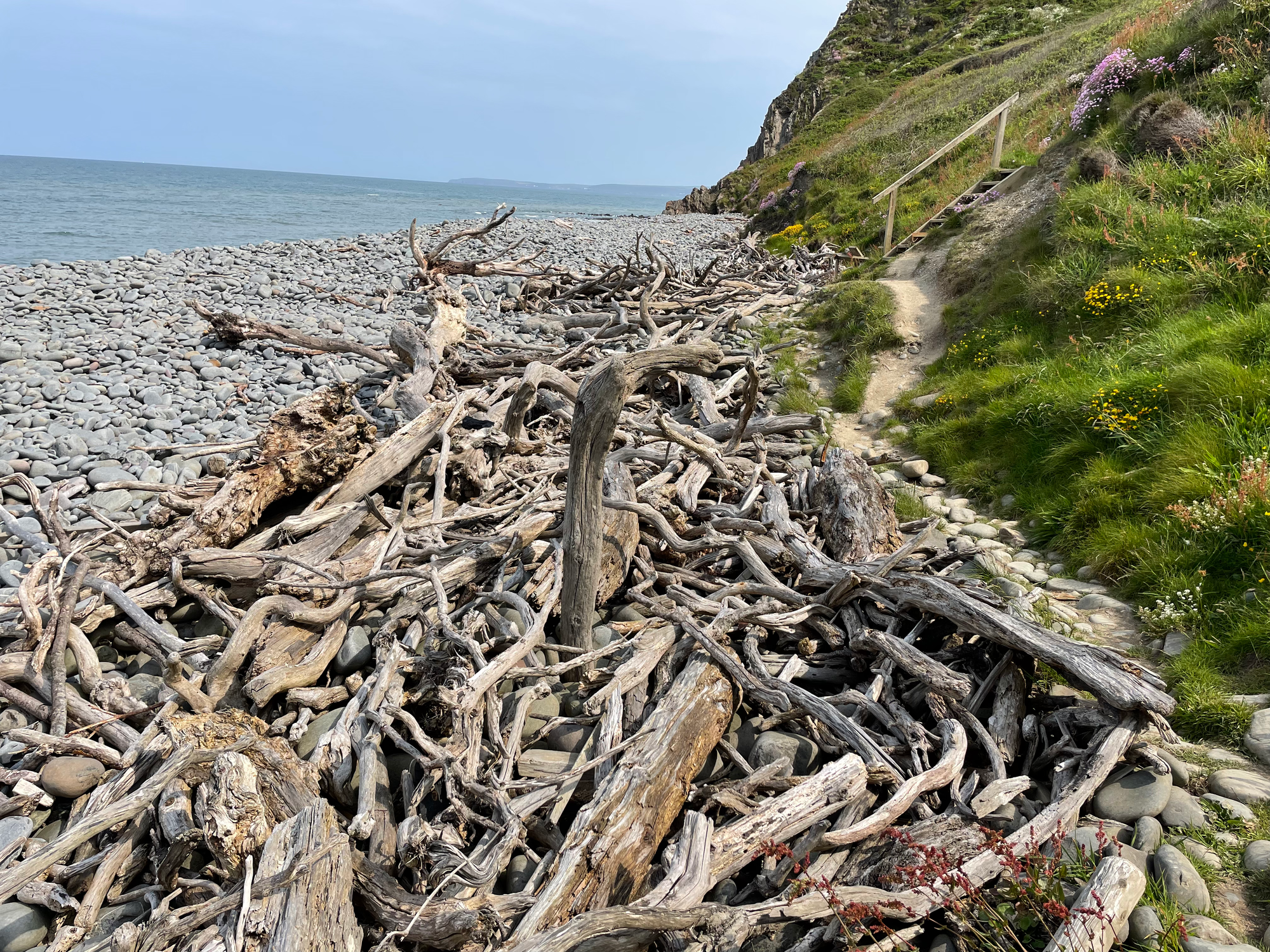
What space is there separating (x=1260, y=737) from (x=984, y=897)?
1.87 meters

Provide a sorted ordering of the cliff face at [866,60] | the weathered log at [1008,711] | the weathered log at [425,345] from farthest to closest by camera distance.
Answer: the cliff face at [866,60], the weathered log at [425,345], the weathered log at [1008,711]

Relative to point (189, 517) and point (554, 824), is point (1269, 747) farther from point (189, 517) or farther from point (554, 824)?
point (189, 517)

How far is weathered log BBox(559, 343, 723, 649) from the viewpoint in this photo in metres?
3.50

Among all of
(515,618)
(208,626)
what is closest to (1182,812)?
(515,618)

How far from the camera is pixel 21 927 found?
2672mm

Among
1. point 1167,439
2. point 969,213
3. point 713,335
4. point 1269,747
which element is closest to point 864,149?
point 969,213

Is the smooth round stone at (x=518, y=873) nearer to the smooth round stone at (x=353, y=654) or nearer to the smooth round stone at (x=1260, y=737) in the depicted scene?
the smooth round stone at (x=353, y=654)

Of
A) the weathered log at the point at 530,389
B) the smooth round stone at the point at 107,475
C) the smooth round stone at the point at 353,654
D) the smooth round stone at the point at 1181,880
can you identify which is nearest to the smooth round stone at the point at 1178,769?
the smooth round stone at the point at 1181,880

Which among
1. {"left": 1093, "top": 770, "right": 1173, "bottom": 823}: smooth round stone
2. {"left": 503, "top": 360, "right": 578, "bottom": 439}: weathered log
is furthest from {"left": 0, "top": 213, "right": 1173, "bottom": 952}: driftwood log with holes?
{"left": 503, "top": 360, "right": 578, "bottom": 439}: weathered log

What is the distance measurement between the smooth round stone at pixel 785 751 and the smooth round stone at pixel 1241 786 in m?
1.70

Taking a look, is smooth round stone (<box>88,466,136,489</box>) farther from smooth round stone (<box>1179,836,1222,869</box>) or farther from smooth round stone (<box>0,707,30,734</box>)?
smooth round stone (<box>1179,836,1222,869</box>)

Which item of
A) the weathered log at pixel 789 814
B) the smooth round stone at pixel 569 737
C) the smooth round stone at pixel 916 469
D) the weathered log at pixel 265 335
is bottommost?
Result: the smooth round stone at pixel 569 737

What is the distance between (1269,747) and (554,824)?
326 cm

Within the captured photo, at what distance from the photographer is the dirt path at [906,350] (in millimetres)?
9086
